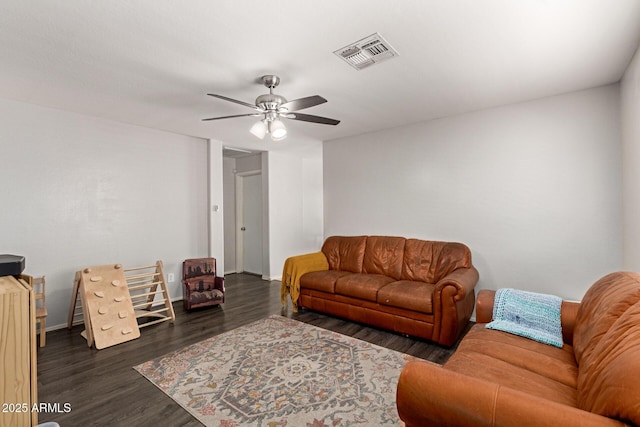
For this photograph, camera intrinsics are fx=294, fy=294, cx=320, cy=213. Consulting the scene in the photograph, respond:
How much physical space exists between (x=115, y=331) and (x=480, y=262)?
4.09 m

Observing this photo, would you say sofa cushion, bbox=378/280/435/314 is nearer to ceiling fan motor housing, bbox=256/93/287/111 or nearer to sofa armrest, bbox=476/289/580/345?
sofa armrest, bbox=476/289/580/345

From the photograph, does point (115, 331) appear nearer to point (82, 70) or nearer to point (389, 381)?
point (82, 70)

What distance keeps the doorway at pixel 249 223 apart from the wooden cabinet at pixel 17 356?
198 inches

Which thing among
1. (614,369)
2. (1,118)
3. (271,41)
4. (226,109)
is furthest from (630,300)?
(1,118)

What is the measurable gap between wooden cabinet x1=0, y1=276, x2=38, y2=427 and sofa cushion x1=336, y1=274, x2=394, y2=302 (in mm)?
2740

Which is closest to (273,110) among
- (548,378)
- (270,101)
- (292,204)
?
(270,101)

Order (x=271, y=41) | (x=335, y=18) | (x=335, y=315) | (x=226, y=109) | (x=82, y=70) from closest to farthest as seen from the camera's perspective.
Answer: (x=335, y=18), (x=271, y=41), (x=82, y=70), (x=226, y=109), (x=335, y=315)

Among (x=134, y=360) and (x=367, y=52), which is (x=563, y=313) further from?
(x=134, y=360)

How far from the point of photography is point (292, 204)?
613 cm

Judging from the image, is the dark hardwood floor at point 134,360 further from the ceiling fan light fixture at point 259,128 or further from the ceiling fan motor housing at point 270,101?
the ceiling fan motor housing at point 270,101

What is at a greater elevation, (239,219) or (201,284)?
(239,219)

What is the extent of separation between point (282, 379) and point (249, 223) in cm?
441

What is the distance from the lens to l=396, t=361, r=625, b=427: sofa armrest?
960 mm

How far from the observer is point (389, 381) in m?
2.27
